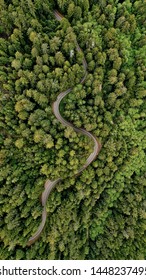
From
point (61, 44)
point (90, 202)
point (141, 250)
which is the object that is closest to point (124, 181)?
point (90, 202)

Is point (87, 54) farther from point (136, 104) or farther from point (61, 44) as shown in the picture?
point (136, 104)

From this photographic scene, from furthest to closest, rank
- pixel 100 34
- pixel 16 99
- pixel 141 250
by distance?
pixel 141 250 → pixel 100 34 → pixel 16 99

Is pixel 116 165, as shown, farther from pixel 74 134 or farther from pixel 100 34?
pixel 100 34

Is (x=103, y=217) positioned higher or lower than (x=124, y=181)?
lower

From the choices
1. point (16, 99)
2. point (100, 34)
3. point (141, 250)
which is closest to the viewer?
point (16, 99)

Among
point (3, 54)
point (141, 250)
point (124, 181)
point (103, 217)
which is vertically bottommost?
point (141, 250)

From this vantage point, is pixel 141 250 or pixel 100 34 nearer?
pixel 100 34

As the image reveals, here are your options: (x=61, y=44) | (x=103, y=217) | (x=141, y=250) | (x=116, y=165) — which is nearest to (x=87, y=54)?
(x=61, y=44)
